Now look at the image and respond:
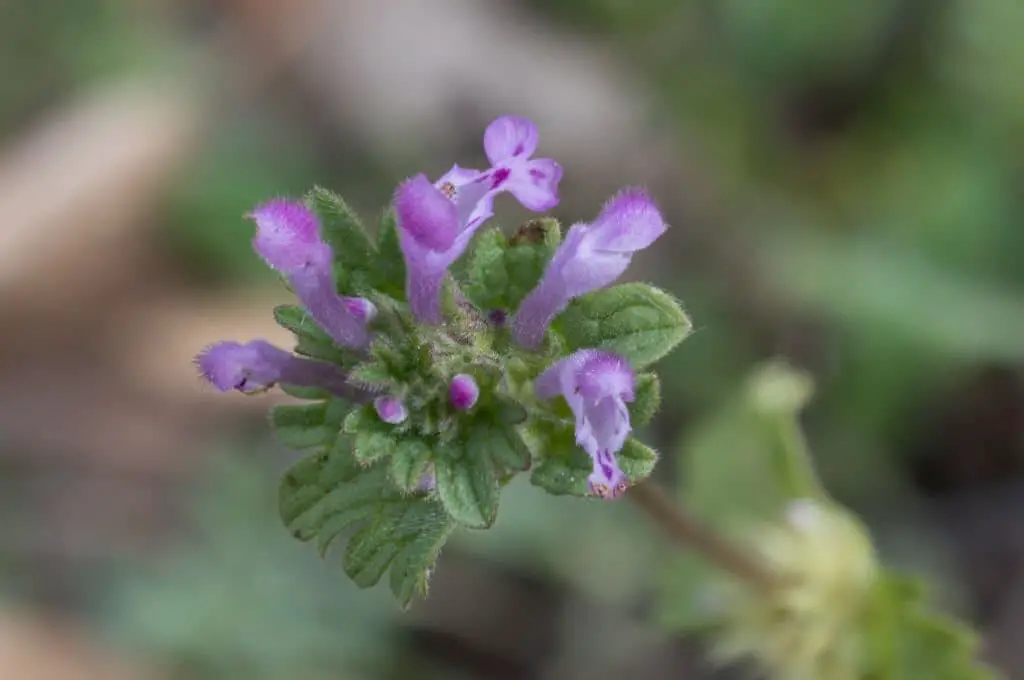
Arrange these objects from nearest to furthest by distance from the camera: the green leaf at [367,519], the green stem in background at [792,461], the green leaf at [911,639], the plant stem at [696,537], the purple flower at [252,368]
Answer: the green leaf at [367,519] → the purple flower at [252,368] → the plant stem at [696,537] → the green leaf at [911,639] → the green stem in background at [792,461]

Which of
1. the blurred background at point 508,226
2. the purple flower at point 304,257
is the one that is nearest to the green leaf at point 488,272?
the purple flower at point 304,257

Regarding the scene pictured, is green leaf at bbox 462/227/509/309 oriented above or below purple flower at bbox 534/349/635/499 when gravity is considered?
above

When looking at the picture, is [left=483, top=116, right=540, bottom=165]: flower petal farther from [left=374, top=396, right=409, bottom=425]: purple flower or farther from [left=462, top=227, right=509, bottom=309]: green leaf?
[left=374, top=396, right=409, bottom=425]: purple flower

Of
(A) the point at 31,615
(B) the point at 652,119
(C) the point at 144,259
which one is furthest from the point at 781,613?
(C) the point at 144,259

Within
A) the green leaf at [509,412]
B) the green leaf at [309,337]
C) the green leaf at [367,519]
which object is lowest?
the green leaf at [367,519]

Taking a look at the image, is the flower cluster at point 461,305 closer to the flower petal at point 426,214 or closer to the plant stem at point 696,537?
the flower petal at point 426,214

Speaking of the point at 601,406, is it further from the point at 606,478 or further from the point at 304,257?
the point at 304,257

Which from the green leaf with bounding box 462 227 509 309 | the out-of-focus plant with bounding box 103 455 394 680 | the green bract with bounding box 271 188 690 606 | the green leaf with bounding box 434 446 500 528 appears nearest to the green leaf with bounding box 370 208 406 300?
the green bract with bounding box 271 188 690 606

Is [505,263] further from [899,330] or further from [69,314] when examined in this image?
[69,314]

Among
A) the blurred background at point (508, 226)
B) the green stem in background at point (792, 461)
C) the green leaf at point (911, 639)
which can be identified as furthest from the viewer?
the blurred background at point (508, 226)
